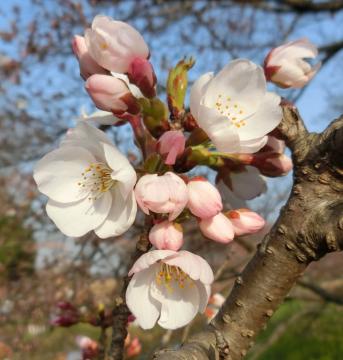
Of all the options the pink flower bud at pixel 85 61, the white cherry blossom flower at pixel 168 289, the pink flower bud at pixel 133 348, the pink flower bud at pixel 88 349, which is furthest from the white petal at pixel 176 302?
the pink flower bud at pixel 133 348

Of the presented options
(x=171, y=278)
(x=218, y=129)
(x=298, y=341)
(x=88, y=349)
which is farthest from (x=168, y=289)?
(x=298, y=341)

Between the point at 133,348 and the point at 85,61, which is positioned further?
the point at 133,348

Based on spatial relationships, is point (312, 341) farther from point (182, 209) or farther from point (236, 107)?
point (182, 209)

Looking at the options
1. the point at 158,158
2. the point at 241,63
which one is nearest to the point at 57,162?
the point at 158,158

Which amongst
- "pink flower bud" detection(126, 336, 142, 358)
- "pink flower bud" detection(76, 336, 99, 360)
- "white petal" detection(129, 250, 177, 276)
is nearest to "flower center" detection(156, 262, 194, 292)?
"white petal" detection(129, 250, 177, 276)

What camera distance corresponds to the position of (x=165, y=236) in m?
0.86

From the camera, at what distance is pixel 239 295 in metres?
0.94

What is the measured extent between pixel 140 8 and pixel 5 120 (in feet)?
6.33

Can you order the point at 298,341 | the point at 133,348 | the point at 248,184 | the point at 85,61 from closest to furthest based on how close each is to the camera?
the point at 85,61 → the point at 248,184 → the point at 133,348 → the point at 298,341

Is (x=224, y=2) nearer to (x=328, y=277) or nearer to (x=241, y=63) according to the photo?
(x=241, y=63)

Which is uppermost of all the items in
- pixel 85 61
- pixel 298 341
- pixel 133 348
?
pixel 85 61

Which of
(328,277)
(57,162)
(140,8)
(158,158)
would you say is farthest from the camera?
(328,277)

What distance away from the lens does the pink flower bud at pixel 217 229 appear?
0.91 meters

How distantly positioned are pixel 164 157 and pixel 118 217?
0.16 m
